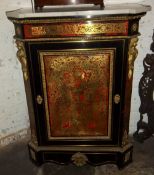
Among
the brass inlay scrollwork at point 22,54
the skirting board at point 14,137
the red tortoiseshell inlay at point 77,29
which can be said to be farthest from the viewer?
the skirting board at point 14,137

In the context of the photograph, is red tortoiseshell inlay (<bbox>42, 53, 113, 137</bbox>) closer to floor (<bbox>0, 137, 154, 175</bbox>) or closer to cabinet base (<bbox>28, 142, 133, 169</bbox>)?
cabinet base (<bbox>28, 142, 133, 169</bbox>)

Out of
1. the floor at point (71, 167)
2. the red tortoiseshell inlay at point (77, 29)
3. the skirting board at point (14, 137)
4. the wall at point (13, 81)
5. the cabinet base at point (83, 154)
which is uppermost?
the red tortoiseshell inlay at point (77, 29)

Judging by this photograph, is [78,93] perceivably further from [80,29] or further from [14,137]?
[14,137]

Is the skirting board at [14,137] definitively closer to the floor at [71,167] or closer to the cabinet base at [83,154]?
the floor at [71,167]

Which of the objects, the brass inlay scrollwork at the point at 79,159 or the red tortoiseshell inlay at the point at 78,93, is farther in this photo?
the brass inlay scrollwork at the point at 79,159

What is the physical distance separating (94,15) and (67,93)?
0.63 metres

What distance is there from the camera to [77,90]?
6.35 feet

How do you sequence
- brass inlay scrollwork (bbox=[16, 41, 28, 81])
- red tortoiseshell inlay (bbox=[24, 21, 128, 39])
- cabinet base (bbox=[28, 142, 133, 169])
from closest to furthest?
red tortoiseshell inlay (bbox=[24, 21, 128, 39]) → brass inlay scrollwork (bbox=[16, 41, 28, 81]) → cabinet base (bbox=[28, 142, 133, 169])

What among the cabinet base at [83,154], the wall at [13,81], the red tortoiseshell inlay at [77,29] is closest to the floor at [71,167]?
the cabinet base at [83,154]

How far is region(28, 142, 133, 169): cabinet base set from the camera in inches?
83.6

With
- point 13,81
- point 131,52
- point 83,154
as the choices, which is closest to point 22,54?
point 13,81

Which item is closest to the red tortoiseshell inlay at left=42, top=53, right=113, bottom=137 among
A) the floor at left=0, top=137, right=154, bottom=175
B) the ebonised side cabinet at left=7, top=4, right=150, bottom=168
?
the ebonised side cabinet at left=7, top=4, right=150, bottom=168

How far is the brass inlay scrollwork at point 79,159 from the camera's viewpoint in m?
2.15

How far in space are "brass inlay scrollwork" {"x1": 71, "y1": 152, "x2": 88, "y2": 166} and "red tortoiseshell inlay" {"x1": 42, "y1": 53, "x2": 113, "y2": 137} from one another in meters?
0.19
